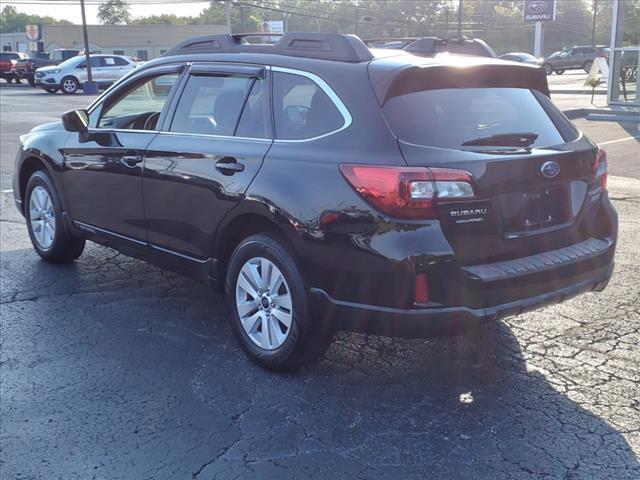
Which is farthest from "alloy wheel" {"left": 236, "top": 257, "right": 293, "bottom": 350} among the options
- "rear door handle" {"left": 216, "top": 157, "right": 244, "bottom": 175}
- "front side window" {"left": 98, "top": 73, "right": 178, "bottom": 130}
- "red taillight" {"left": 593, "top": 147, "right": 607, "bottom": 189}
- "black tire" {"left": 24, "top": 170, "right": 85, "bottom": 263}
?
"black tire" {"left": 24, "top": 170, "right": 85, "bottom": 263}

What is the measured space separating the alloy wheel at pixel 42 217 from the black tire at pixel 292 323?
264cm

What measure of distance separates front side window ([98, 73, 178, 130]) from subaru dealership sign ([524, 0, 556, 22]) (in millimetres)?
38722

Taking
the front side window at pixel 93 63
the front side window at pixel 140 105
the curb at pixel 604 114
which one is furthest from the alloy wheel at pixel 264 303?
the front side window at pixel 93 63

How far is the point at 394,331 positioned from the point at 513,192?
930 millimetres

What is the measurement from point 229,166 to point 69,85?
110 ft

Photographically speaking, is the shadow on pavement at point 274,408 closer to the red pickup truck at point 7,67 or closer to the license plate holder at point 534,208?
the license plate holder at point 534,208

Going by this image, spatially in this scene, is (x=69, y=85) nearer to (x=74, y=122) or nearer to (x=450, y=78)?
(x=74, y=122)

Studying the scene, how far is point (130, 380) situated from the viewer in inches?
161

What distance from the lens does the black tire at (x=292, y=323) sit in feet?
12.6

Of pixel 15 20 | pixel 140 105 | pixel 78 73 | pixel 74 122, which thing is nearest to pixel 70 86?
pixel 78 73

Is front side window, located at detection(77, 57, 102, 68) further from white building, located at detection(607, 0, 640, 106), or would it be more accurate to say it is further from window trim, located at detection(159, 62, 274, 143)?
window trim, located at detection(159, 62, 274, 143)

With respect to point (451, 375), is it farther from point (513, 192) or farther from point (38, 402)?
point (38, 402)

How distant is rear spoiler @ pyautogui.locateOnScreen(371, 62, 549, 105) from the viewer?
3.75 m

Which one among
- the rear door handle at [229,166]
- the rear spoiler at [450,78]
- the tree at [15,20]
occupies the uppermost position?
the tree at [15,20]
